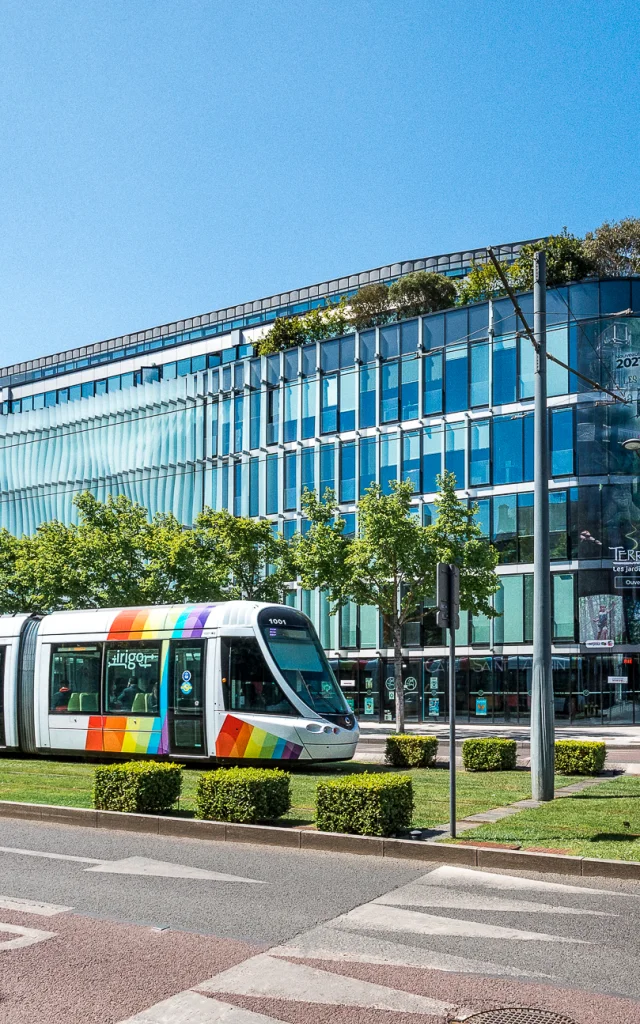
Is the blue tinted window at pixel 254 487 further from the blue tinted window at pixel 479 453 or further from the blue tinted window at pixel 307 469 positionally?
the blue tinted window at pixel 479 453

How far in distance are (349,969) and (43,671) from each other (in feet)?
56.4

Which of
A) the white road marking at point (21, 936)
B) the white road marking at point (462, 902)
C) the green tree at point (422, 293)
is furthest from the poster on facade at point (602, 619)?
the white road marking at point (21, 936)

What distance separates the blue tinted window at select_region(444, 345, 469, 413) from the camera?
148 feet

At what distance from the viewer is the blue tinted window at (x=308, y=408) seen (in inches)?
1962

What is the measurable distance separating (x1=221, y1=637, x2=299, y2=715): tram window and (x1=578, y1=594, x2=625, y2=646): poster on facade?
24.4 meters

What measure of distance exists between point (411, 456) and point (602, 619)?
36.5 ft

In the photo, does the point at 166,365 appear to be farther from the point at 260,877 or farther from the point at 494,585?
the point at 260,877

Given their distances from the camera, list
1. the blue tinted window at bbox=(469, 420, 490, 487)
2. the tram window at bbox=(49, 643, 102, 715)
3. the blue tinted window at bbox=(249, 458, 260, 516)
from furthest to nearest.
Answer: the blue tinted window at bbox=(249, 458, 260, 516) < the blue tinted window at bbox=(469, 420, 490, 487) < the tram window at bbox=(49, 643, 102, 715)

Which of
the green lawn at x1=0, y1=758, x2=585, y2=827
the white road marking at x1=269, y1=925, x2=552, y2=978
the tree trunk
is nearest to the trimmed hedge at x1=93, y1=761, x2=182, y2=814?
the green lawn at x1=0, y1=758, x2=585, y2=827

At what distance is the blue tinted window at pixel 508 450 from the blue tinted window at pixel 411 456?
3.79 meters

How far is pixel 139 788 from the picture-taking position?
43.2 ft

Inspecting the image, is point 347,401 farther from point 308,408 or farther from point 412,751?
point 412,751

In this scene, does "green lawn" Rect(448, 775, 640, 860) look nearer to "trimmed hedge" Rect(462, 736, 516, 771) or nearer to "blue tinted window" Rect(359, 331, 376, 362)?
"trimmed hedge" Rect(462, 736, 516, 771)

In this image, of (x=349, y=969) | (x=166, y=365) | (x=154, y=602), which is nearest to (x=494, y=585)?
(x=154, y=602)
